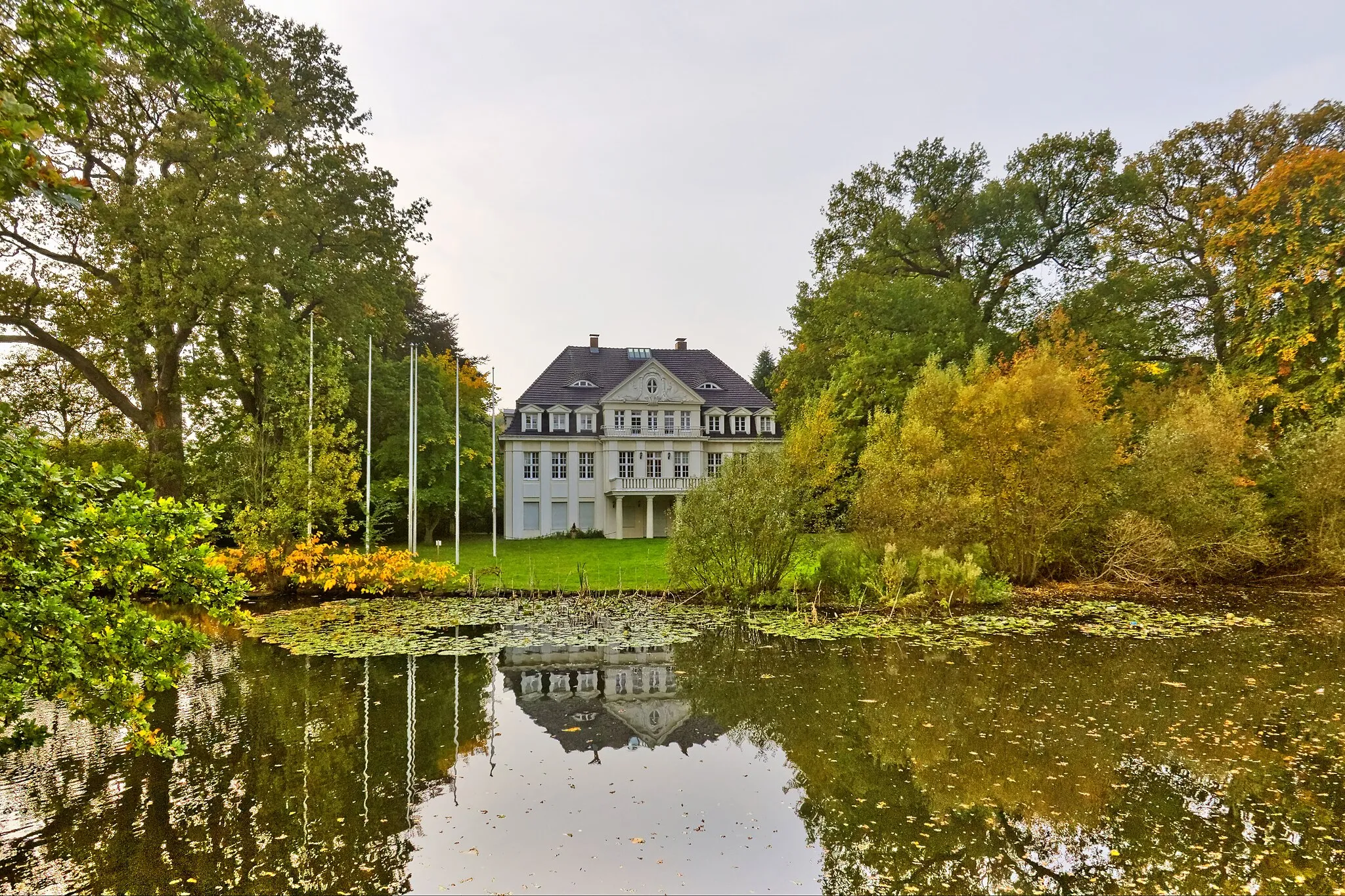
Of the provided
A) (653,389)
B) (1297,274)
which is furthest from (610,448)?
(1297,274)

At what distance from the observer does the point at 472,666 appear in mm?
9281

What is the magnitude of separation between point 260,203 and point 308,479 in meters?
7.01

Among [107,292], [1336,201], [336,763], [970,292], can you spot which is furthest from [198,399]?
[1336,201]

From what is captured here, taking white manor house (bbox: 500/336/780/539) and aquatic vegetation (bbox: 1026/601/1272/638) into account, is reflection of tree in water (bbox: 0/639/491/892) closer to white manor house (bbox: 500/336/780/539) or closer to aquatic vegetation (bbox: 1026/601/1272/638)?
aquatic vegetation (bbox: 1026/601/1272/638)

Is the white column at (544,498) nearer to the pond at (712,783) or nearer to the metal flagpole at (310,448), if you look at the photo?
the metal flagpole at (310,448)

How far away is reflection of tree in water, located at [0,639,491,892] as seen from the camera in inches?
163

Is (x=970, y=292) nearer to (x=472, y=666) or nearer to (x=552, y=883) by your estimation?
(x=472, y=666)

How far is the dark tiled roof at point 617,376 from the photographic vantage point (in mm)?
34938

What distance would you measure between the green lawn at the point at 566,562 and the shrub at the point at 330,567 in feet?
6.13

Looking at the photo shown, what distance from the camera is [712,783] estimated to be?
5.66 metres

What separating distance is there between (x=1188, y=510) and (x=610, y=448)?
2374cm

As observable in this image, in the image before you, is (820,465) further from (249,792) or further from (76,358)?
(76,358)

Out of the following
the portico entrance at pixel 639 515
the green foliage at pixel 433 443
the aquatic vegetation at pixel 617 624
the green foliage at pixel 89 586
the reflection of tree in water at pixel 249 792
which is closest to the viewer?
the green foliage at pixel 89 586

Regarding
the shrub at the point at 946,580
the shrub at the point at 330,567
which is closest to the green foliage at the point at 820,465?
the shrub at the point at 946,580
